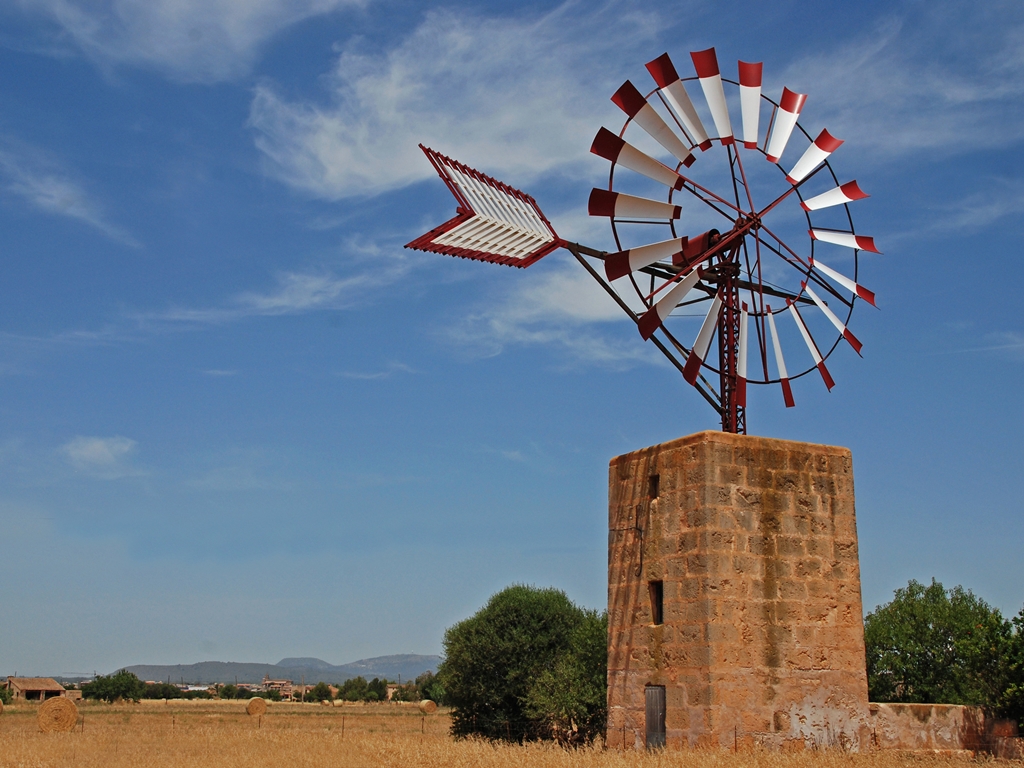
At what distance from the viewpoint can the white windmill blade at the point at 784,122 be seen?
15114mm

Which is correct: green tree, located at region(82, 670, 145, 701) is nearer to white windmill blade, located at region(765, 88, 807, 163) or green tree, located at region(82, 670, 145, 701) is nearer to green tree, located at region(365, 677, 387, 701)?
green tree, located at region(365, 677, 387, 701)

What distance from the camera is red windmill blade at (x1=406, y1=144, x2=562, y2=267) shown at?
45.8ft

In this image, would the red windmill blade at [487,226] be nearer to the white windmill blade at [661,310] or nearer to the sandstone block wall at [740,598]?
the white windmill blade at [661,310]

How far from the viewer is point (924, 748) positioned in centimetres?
1398

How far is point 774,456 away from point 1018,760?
5488 millimetres

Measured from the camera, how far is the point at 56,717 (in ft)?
107

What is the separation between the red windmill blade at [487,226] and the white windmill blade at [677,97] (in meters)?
2.63

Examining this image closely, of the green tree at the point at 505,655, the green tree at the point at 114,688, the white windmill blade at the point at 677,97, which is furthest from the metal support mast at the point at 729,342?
the green tree at the point at 114,688

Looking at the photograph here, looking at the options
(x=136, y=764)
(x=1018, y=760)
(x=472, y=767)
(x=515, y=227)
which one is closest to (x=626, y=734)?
(x=472, y=767)

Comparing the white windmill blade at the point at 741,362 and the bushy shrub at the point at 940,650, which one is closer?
the white windmill blade at the point at 741,362

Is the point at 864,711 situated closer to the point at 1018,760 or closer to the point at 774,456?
the point at 1018,760

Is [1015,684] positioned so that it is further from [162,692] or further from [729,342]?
[162,692]

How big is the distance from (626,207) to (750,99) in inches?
105

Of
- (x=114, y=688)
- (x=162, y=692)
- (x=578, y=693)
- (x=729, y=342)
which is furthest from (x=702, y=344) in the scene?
(x=162, y=692)
